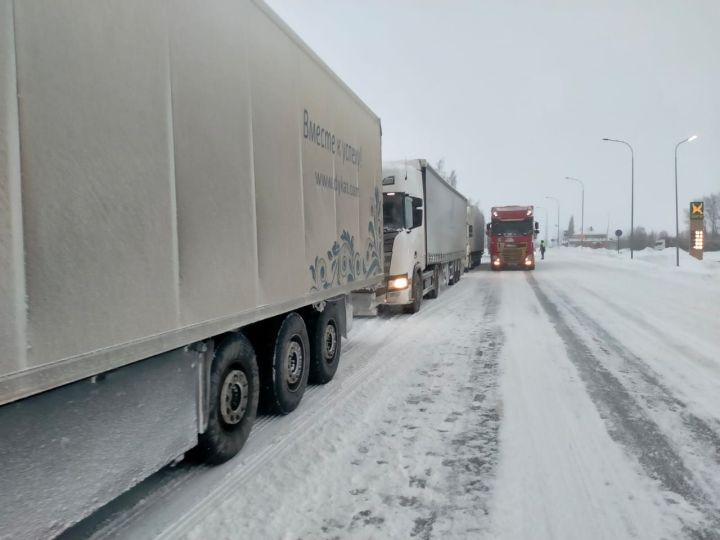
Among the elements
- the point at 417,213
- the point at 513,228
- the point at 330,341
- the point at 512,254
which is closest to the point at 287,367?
the point at 330,341

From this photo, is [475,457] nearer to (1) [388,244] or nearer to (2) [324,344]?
(2) [324,344]

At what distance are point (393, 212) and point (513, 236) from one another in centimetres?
1881

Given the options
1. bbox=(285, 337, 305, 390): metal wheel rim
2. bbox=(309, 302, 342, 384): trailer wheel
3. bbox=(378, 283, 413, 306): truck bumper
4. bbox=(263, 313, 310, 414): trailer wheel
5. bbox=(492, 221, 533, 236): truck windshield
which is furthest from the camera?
bbox=(492, 221, 533, 236): truck windshield

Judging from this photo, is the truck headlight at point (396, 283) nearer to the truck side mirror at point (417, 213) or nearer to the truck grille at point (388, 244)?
the truck grille at point (388, 244)

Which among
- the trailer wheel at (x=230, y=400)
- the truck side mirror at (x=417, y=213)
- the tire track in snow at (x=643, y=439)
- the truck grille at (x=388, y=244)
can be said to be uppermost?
the truck side mirror at (x=417, y=213)

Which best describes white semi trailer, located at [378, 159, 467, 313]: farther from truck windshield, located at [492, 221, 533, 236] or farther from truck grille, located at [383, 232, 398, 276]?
truck windshield, located at [492, 221, 533, 236]

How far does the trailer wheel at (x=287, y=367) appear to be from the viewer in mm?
4953

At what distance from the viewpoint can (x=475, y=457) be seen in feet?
13.5

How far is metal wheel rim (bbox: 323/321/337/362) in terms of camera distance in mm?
6432

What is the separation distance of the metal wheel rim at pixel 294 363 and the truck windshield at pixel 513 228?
24884 mm

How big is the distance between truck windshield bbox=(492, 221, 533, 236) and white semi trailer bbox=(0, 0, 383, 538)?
82.6ft

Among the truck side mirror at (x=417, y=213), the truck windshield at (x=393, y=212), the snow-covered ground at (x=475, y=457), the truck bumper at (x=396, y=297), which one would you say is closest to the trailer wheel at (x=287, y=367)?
the snow-covered ground at (x=475, y=457)

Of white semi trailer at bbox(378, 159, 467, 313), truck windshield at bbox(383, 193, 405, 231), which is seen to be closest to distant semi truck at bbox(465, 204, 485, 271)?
white semi trailer at bbox(378, 159, 467, 313)

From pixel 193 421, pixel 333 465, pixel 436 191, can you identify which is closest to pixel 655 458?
pixel 333 465
